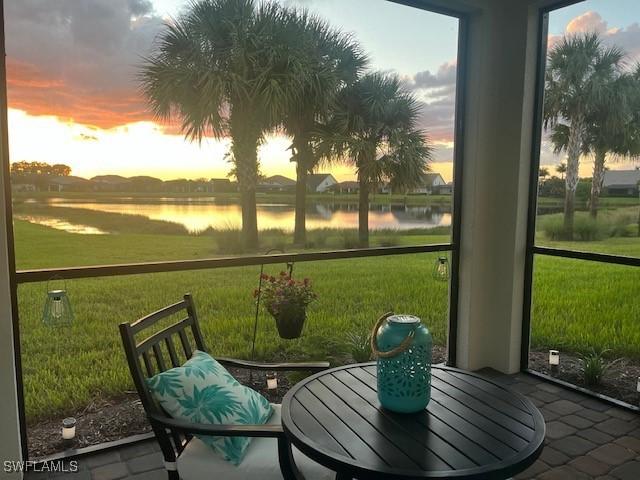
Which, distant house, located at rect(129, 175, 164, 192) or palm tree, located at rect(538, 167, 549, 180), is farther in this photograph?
palm tree, located at rect(538, 167, 549, 180)

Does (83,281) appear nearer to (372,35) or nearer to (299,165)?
(299,165)

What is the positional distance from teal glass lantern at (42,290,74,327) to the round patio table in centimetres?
134

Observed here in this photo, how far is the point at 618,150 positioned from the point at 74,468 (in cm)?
372

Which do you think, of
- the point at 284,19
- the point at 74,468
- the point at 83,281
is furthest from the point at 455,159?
the point at 74,468

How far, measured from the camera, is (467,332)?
149 inches

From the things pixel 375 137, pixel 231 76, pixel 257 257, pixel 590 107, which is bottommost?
pixel 257 257

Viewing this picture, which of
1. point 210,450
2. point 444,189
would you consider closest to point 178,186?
point 210,450

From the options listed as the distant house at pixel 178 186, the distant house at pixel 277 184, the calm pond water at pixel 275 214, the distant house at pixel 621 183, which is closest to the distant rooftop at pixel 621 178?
the distant house at pixel 621 183

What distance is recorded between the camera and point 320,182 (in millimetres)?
3242

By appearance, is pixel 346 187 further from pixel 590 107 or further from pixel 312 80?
pixel 590 107

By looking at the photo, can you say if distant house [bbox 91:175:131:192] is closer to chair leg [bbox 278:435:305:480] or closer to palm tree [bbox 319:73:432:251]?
palm tree [bbox 319:73:432:251]

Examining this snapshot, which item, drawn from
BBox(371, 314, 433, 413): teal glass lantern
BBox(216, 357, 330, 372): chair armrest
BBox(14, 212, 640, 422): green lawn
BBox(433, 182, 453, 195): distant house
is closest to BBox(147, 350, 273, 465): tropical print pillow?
BBox(216, 357, 330, 372): chair armrest

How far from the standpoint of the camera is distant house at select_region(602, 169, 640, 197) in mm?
3047

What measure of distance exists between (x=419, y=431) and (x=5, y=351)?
1984mm
